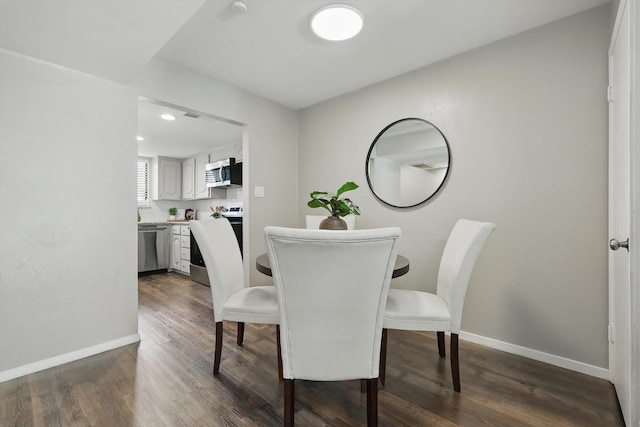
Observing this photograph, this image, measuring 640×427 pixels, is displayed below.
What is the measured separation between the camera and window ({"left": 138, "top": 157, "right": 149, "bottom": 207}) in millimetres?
5677

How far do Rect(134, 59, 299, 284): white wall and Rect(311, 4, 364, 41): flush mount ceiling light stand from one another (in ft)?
4.24

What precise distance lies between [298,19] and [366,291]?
5.95 feet

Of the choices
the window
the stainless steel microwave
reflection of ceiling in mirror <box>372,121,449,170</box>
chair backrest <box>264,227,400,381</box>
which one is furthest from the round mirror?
the window

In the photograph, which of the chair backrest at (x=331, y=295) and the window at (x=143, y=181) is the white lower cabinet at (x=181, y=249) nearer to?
the window at (x=143, y=181)

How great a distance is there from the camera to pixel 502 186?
2156mm

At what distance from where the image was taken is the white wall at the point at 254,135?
2.48 metres

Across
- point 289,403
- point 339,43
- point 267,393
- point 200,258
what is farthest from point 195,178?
point 289,403

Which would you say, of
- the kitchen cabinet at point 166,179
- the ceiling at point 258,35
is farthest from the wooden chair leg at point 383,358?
the kitchen cabinet at point 166,179

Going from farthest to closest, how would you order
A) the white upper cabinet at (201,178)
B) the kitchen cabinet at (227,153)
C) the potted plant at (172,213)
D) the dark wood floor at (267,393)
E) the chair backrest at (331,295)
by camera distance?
the potted plant at (172,213)
the white upper cabinet at (201,178)
the kitchen cabinet at (227,153)
the dark wood floor at (267,393)
the chair backrest at (331,295)

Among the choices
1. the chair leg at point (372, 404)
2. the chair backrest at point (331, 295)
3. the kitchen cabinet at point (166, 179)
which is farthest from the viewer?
the kitchen cabinet at point (166, 179)

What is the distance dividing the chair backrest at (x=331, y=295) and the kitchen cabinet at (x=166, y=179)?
5.42 m

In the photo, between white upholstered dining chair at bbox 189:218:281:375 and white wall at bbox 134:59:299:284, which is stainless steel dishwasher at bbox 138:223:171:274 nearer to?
white wall at bbox 134:59:299:284

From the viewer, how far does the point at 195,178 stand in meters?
5.65

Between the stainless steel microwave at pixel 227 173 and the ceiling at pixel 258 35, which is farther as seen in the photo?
the stainless steel microwave at pixel 227 173
